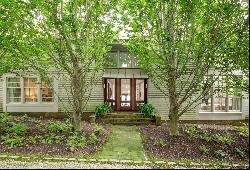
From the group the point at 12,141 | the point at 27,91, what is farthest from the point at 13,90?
the point at 12,141

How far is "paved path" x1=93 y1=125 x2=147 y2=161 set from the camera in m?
8.13

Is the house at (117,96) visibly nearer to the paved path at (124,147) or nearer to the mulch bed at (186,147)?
the paved path at (124,147)

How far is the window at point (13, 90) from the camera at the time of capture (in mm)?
16547

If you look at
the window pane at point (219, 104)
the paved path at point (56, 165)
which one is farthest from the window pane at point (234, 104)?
the paved path at point (56, 165)

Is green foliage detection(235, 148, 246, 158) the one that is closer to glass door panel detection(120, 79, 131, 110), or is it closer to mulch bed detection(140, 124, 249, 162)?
mulch bed detection(140, 124, 249, 162)

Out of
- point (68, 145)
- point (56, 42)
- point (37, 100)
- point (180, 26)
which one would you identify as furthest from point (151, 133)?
point (37, 100)

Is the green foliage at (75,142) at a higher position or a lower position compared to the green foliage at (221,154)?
higher

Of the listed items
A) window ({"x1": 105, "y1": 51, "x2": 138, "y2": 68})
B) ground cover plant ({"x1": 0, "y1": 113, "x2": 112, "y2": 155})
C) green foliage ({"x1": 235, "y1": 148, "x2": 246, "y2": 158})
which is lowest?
green foliage ({"x1": 235, "y1": 148, "x2": 246, "y2": 158})

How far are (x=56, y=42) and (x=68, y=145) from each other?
13.7ft

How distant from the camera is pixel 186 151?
8.51 metres

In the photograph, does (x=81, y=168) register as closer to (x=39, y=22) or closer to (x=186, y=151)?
(x=186, y=151)

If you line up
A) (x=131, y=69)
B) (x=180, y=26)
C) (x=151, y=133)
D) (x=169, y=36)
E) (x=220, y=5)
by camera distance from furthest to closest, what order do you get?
1. (x=131, y=69)
2. (x=151, y=133)
3. (x=180, y=26)
4. (x=169, y=36)
5. (x=220, y=5)

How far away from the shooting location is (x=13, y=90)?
16656mm

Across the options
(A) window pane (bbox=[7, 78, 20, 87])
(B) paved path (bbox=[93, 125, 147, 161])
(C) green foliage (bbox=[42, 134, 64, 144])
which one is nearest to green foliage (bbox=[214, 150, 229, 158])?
(B) paved path (bbox=[93, 125, 147, 161])
